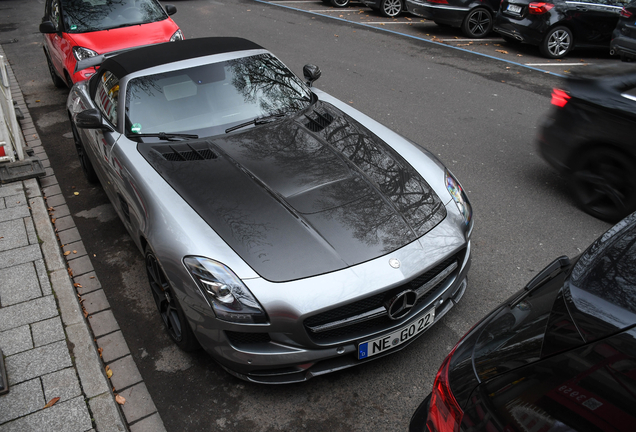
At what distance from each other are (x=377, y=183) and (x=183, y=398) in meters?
1.83

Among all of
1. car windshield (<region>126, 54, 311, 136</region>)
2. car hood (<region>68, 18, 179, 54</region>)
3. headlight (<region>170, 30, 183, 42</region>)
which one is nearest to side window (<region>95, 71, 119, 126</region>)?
car windshield (<region>126, 54, 311, 136</region>)

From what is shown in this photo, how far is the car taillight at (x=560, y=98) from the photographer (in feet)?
15.7

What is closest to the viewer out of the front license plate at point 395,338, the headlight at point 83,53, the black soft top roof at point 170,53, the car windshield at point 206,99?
the front license plate at point 395,338

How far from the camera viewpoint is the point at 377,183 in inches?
135

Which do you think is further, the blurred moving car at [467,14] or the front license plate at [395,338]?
the blurred moving car at [467,14]

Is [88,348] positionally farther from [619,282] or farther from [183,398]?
[619,282]

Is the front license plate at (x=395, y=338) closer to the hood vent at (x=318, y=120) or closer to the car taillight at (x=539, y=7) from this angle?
the hood vent at (x=318, y=120)

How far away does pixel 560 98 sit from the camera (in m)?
4.83

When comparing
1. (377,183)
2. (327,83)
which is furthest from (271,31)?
(377,183)

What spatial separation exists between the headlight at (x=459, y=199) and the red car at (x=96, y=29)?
539 centimetres

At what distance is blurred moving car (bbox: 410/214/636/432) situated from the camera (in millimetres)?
1417

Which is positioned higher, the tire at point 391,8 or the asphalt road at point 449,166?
the tire at point 391,8

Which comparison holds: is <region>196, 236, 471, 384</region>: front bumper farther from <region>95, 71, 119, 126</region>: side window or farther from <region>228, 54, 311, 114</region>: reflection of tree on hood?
<region>95, 71, 119, 126</region>: side window

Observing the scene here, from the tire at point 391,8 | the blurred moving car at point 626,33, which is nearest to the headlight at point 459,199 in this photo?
the blurred moving car at point 626,33
